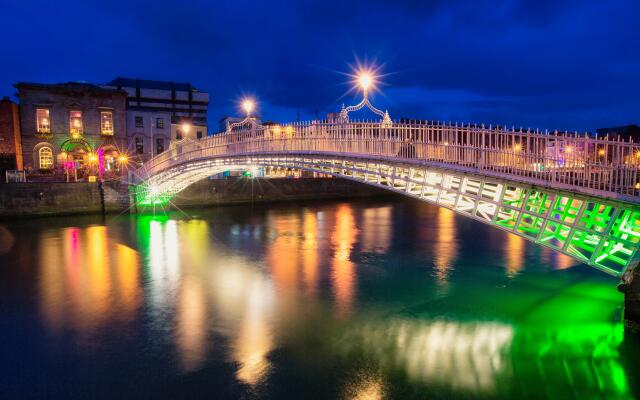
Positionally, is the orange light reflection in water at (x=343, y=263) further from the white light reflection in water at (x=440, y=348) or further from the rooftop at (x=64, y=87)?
the rooftop at (x=64, y=87)

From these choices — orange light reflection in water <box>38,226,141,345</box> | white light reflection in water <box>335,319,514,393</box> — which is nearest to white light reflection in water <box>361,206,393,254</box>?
white light reflection in water <box>335,319,514,393</box>

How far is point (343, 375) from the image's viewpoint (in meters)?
7.66

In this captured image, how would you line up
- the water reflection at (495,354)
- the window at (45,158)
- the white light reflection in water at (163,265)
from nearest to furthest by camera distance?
the water reflection at (495,354) → the white light reflection in water at (163,265) → the window at (45,158)

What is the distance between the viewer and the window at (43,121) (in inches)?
1441

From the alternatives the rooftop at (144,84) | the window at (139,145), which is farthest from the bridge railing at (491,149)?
the rooftop at (144,84)

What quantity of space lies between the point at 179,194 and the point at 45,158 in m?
13.3

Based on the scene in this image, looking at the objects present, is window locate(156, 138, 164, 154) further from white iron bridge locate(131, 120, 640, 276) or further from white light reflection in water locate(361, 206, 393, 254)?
white iron bridge locate(131, 120, 640, 276)

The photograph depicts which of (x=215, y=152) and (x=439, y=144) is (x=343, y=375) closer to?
(x=439, y=144)

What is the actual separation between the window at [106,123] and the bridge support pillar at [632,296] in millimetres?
39154

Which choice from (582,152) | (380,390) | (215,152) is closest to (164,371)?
(380,390)

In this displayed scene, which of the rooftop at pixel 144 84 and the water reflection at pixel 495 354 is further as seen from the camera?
the rooftop at pixel 144 84

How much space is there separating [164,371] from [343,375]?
3.04 metres

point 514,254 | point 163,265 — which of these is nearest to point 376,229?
point 514,254

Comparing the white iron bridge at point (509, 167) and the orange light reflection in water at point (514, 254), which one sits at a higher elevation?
the white iron bridge at point (509, 167)
